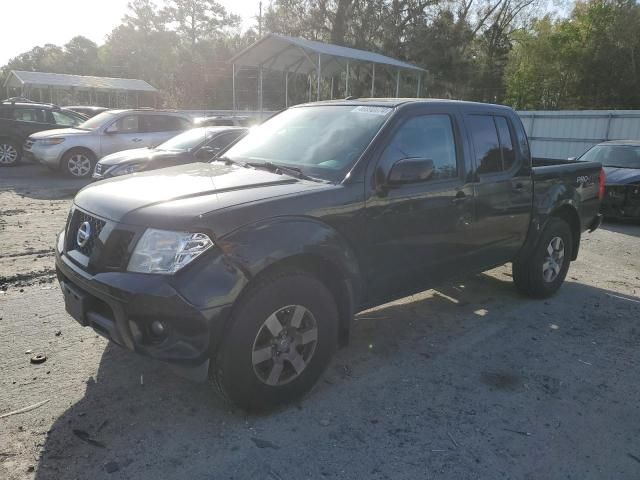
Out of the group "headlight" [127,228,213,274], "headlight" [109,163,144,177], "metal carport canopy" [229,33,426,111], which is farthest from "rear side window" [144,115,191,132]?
"headlight" [127,228,213,274]

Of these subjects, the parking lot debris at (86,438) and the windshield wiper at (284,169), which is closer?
the parking lot debris at (86,438)

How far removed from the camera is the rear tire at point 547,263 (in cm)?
518

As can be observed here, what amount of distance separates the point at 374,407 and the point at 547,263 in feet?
9.94

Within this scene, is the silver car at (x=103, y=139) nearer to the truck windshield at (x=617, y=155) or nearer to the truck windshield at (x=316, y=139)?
the truck windshield at (x=316, y=139)

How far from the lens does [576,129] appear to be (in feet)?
61.0

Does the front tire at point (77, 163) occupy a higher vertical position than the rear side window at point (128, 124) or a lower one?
lower

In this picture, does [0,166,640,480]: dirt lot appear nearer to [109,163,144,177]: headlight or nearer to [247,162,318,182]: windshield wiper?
[247,162,318,182]: windshield wiper

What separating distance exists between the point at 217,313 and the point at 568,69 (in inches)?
1472

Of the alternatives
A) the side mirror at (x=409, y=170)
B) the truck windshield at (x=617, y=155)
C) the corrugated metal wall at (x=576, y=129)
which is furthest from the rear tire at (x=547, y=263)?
the corrugated metal wall at (x=576, y=129)

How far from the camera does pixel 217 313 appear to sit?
8.76ft

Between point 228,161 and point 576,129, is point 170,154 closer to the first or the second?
point 228,161

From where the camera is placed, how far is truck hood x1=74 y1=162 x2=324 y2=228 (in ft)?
9.11

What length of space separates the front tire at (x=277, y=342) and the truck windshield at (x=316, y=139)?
0.86 metres

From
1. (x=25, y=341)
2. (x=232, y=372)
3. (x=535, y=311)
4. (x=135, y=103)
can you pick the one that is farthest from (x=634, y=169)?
(x=135, y=103)
